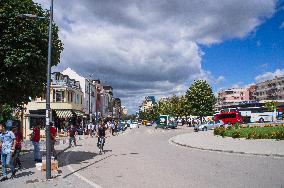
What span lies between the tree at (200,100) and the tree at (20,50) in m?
76.8

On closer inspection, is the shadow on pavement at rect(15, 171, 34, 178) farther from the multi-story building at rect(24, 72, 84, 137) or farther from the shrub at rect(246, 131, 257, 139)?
the multi-story building at rect(24, 72, 84, 137)

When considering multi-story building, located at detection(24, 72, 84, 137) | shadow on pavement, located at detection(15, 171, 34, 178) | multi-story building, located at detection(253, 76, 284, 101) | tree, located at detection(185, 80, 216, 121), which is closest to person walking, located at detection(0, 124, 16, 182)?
shadow on pavement, located at detection(15, 171, 34, 178)

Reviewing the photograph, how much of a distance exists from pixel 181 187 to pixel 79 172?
5.38 metres

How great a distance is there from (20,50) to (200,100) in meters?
79.2

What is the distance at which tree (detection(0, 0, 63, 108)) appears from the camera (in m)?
15.3

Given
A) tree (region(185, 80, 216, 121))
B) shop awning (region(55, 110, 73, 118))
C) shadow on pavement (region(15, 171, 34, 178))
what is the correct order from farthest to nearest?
tree (region(185, 80, 216, 121)), shop awning (region(55, 110, 73, 118)), shadow on pavement (region(15, 171, 34, 178))

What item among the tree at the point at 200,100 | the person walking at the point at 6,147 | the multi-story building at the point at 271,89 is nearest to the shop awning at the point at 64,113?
the tree at the point at 200,100

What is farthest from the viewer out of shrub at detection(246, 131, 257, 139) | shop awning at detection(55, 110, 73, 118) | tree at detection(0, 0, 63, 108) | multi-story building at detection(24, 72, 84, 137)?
multi-story building at detection(24, 72, 84, 137)

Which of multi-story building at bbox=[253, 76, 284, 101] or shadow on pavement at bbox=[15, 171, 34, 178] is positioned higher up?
multi-story building at bbox=[253, 76, 284, 101]

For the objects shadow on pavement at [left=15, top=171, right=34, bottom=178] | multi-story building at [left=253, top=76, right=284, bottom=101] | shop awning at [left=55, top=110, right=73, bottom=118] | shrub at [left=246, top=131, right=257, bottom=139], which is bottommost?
shadow on pavement at [left=15, top=171, right=34, bottom=178]

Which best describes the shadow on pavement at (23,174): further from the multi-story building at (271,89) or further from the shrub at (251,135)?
the multi-story building at (271,89)

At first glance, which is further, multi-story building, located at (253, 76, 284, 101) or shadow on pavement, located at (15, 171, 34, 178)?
multi-story building, located at (253, 76, 284, 101)

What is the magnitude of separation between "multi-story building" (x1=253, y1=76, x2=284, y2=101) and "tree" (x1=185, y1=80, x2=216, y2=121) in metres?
71.0

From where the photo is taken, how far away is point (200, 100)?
92.2 metres
